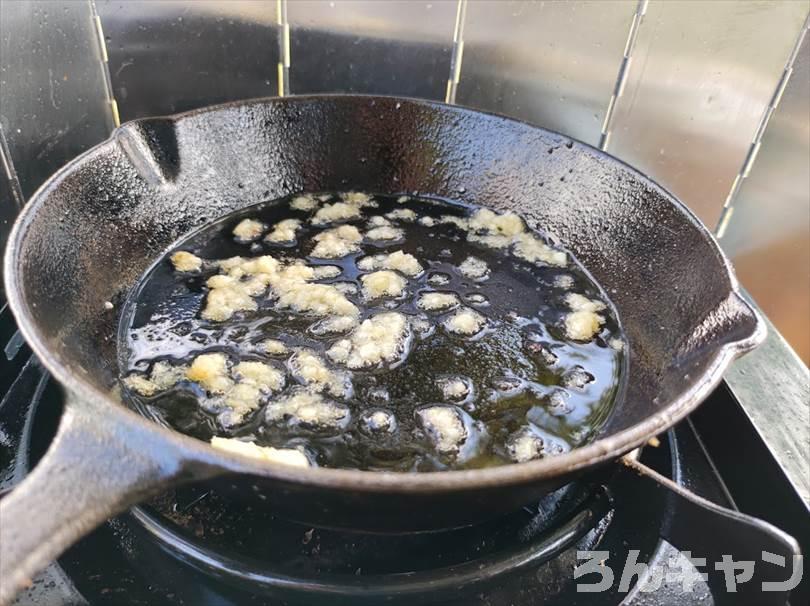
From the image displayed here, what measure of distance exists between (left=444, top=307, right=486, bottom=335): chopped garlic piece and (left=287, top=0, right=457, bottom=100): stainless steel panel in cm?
70

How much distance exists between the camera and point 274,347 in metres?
1.04

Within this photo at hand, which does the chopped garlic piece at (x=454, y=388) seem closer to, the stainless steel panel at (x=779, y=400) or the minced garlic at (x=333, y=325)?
the minced garlic at (x=333, y=325)

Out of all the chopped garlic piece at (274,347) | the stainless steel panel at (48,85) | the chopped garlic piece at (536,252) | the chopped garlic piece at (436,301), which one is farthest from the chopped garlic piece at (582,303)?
the stainless steel panel at (48,85)

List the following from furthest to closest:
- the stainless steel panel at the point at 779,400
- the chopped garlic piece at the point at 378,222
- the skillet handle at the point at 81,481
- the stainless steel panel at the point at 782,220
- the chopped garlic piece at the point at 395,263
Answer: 1. the stainless steel panel at the point at 782,220
2. the chopped garlic piece at the point at 378,222
3. the chopped garlic piece at the point at 395,263
4. the stainless steel panel at the point at 779,400
5. the skillet handle at the point at 81,481

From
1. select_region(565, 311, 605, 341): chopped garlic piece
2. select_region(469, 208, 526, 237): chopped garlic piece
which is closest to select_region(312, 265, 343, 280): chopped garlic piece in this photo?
select_region(469, 208, 526, 237): chopped garlic piece

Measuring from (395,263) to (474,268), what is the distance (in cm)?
16

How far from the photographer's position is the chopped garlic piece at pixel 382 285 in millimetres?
1182

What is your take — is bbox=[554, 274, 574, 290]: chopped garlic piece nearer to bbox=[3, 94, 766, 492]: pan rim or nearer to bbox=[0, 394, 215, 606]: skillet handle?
bbox=[3, 94, 766, 492]: pan rim

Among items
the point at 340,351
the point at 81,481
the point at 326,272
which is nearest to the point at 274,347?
the point at 340,351

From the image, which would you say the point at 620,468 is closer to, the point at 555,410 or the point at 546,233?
the point at 555,410

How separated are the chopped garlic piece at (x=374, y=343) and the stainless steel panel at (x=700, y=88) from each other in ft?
2.71

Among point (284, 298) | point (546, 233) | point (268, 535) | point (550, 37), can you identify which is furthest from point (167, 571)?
point (550, 37)

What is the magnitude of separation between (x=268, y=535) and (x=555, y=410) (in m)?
0.45

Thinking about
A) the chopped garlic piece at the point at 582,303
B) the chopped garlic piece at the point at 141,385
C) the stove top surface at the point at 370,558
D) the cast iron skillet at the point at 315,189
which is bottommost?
the stove top surface at the point at 370,558
